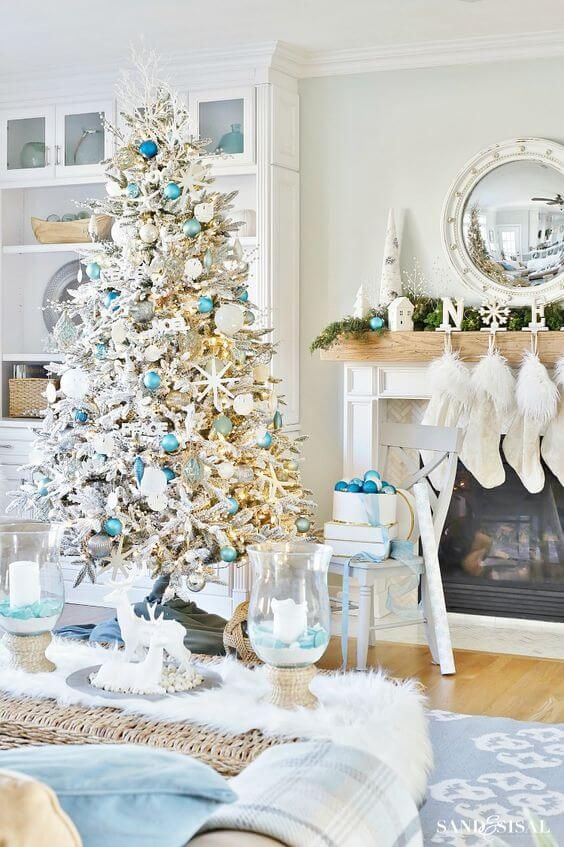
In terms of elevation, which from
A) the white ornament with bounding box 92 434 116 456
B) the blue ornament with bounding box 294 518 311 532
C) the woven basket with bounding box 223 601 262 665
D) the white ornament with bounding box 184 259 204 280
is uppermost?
the white ornament with bounding box 184 259 204 280

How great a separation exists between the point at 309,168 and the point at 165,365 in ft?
5.62

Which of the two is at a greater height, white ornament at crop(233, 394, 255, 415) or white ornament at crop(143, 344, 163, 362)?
white ornament at crop(143, 344, 163, 362)

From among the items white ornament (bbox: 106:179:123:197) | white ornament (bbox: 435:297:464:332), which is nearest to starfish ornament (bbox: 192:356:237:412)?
white ornament (bbox: 106:179:123:197)

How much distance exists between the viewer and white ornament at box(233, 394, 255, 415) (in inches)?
144

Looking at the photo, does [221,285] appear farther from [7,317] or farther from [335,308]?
[7,317]

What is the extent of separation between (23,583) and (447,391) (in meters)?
2.47

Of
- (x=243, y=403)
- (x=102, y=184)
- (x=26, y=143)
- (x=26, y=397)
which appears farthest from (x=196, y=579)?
(x=26, y=143)

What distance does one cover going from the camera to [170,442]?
11.6 feet

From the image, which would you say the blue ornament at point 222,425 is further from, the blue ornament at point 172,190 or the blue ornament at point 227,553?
the blue ornament at point 172,190

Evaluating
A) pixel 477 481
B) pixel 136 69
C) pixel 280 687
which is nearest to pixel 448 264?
pixel 477 481

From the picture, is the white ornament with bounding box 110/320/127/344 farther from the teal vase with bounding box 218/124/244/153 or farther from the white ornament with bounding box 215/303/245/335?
the teal vase with bounding box 218/124/244/153

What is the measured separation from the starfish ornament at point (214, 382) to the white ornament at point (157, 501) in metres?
0.38

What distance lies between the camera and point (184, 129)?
145 inches

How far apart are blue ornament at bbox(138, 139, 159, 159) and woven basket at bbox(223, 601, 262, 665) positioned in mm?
1694
